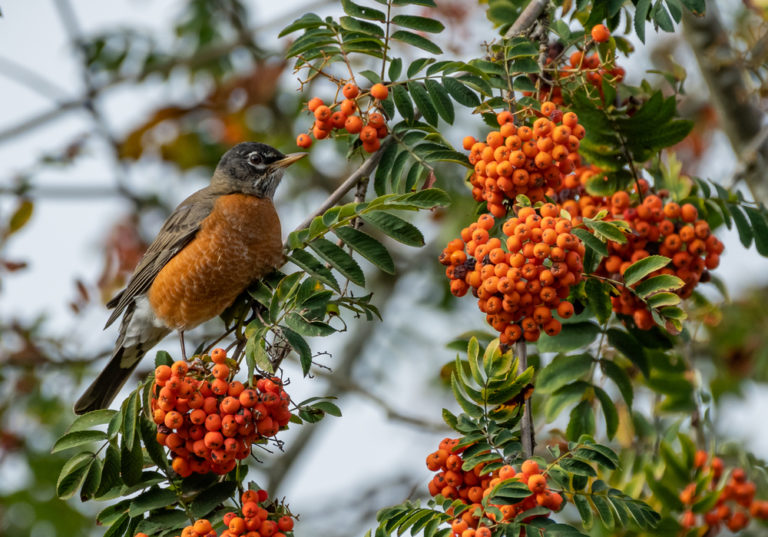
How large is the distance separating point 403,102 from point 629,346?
119 centimetres

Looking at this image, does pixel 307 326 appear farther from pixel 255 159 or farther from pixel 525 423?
pixel 255 159

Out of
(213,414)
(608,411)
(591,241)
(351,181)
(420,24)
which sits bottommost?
(608,411)

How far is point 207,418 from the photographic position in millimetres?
2404

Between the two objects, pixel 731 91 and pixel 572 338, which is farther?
pixel 731 91

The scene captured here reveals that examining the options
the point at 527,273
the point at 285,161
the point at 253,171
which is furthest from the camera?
the point at 253,171

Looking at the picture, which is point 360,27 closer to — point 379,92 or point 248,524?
point 379,92

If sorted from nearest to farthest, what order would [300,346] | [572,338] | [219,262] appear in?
[300,346]
[572,338]
[219,262]

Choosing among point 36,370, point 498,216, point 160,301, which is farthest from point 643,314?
point 36,370

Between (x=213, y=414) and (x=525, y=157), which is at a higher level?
(x=525, y=157)

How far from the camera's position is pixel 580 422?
10.1ft

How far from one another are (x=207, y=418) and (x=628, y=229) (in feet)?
4.38

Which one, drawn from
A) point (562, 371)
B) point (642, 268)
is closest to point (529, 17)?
point (642, 268)

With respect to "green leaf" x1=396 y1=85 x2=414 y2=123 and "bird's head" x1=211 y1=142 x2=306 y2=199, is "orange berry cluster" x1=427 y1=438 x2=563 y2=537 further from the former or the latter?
"bird's head" x1=211 y1=142 x2=306 y2=199

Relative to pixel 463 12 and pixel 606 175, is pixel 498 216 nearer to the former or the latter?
pixel 606 175
